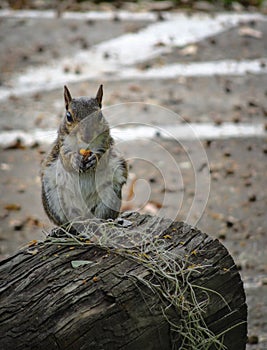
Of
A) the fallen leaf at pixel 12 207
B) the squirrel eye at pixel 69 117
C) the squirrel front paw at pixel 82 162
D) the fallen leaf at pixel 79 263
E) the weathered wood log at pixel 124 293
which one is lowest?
the fallen leaf at pixel 12 207

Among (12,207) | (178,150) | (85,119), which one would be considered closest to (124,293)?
(85,119)

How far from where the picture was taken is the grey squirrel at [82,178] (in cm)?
398

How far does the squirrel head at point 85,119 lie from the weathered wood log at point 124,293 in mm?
464

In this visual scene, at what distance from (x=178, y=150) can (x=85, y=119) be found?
320cm

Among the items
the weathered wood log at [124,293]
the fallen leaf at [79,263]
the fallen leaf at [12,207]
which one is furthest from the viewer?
the fallen leaf at [12,207]

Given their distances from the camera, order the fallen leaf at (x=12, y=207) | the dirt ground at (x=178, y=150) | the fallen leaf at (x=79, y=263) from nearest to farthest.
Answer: the fallen leaf at (x=79, y=263) < the dirt ground at (x=178, y=150) < the fallen leaf at (x=12, y=207)

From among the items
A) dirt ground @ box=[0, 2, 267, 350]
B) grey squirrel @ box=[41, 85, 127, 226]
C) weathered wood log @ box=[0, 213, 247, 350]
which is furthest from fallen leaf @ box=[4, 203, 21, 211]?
weathered wood log @ box=[0, 213, 247, 350]

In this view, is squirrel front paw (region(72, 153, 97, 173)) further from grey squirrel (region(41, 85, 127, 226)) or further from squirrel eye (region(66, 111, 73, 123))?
squirrel eye (region(66, 111, 73, 123))

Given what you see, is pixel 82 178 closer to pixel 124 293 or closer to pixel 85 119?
pixel 85 119

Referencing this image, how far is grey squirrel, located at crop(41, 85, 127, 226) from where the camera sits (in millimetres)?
3980

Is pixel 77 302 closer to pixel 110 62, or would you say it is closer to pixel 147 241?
pixel 147 241

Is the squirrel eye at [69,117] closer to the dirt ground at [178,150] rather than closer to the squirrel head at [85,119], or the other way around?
the squirrel head at [85,119]

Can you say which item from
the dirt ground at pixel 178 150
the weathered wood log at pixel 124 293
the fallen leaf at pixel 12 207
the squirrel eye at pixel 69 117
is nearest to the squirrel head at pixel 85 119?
the squirrel eye at pixel 69 117

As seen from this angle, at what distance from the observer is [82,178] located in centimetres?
412
